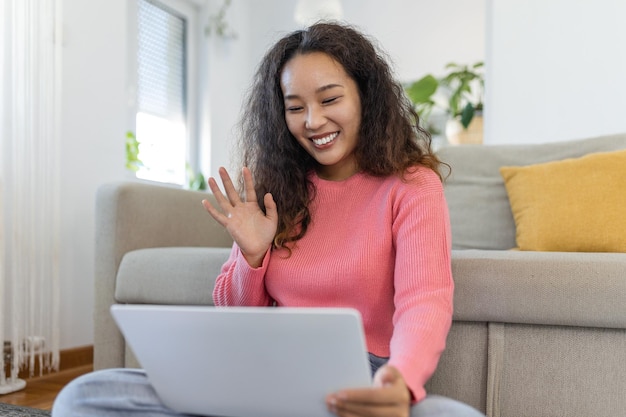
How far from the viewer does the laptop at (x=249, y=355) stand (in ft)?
2.26

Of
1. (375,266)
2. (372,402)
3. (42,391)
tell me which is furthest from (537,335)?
(42,391)

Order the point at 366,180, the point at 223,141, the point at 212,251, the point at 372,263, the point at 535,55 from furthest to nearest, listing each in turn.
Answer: the point at 223,141 → the point at 535,55 → the point at 212,251 → the point at 366,180 → the point at 372,263

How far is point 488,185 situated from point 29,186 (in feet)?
4.67

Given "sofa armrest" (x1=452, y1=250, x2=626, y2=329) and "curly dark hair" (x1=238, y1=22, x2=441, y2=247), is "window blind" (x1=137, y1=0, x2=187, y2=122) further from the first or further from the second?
"sofa armrest" (x1=452, y1=250, x2=626, y2=329)

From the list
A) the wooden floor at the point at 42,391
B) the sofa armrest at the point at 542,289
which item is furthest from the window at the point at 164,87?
the sofa armrest at the point at 542,289

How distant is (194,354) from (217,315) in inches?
3.5

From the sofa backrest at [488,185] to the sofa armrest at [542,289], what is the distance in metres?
0.56

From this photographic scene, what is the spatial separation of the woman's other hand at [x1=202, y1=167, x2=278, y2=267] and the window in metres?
2.17

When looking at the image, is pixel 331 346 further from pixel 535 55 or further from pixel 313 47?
pixel 535 55

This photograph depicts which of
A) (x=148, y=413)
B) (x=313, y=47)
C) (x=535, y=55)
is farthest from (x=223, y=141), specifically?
(x=148, y=413)

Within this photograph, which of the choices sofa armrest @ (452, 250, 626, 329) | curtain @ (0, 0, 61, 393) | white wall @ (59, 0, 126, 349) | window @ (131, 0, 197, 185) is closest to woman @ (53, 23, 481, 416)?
sofa armrest @ (452, 250, 626, 329)

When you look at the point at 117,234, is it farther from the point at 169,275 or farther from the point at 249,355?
the point at 249,355

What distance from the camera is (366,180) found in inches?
46.7

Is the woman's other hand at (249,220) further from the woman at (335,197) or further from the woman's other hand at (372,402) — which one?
the woman's other hand at (372,402)
